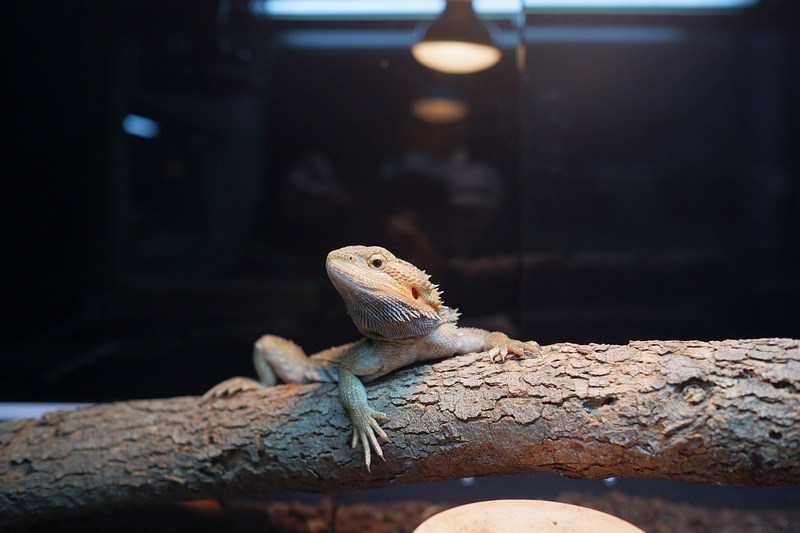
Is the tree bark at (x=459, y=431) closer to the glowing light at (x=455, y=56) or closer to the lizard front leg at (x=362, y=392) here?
the lizard front leg at (x=362, y=392)

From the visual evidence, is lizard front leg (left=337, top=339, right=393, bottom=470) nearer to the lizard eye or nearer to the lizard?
the lizard

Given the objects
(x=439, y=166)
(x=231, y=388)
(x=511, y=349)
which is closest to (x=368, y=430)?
(x=511, y=349)

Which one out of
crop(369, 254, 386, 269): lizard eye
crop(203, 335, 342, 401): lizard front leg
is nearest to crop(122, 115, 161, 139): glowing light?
crop(203, 335, 342, 401): lizard front leg

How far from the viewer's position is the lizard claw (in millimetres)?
2584

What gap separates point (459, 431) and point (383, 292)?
0.85 metres

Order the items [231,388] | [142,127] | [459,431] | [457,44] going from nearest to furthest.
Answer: [459,431] < [231,388] < [457,44] < [142,127]

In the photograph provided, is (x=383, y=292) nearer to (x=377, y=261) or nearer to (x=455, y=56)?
(x=377, y=261)

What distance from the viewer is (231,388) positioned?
3.46 m

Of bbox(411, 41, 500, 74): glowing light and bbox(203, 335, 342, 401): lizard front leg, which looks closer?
bbox(203, 335, 342, 401): lizard front leg

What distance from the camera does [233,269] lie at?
4.24 meters

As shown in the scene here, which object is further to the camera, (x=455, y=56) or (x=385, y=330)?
(x=455, y=56)

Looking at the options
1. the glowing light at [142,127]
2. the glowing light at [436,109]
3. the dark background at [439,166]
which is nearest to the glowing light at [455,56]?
the dark background at [439,166]

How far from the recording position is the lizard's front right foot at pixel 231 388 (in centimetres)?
343

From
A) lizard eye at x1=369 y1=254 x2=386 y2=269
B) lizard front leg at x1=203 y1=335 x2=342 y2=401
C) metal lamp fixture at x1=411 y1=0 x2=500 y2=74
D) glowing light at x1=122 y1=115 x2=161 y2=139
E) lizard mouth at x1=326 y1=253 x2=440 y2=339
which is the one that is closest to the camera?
lizard mouth at x1=326 y1=253 x2=440 y2=339
